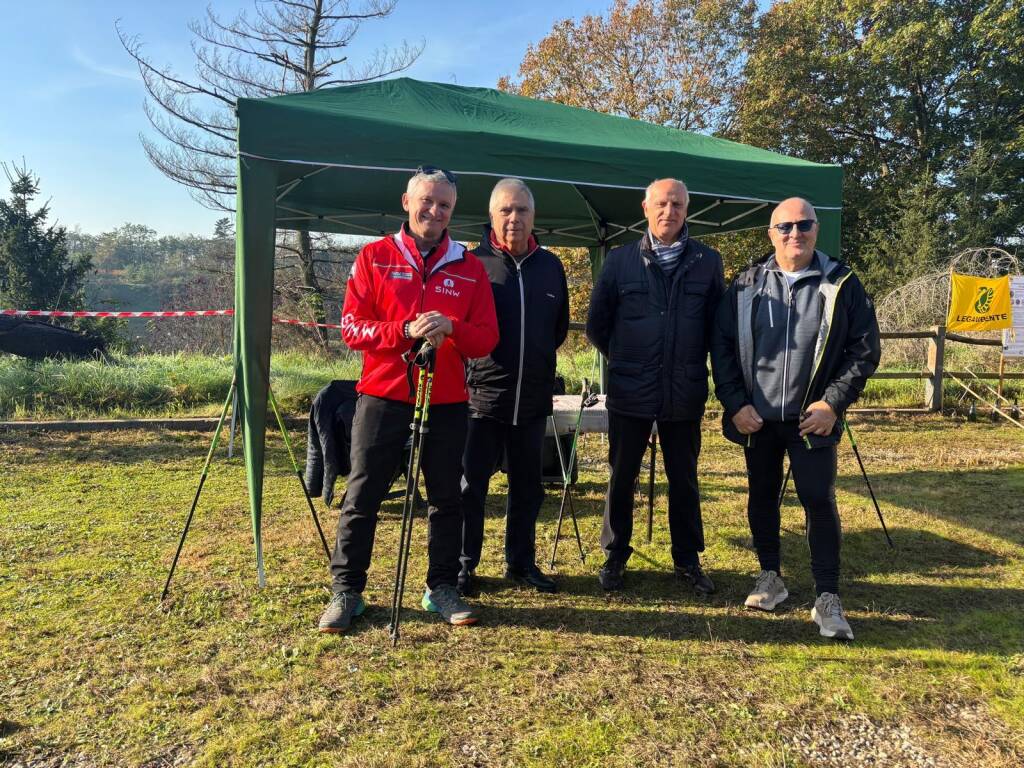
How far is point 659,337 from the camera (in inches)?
110

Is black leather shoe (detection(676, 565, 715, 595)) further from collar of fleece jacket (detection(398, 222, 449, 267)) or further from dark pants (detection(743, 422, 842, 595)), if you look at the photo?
collar of fleece jacket (detection(398, 222, 449, 267))

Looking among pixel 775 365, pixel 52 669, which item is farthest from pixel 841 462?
pixel 52 669

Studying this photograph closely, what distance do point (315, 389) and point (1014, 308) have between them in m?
8.04

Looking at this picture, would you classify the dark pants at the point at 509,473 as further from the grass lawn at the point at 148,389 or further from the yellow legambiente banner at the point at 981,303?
the yellow legambiente banner at the point at 981,303

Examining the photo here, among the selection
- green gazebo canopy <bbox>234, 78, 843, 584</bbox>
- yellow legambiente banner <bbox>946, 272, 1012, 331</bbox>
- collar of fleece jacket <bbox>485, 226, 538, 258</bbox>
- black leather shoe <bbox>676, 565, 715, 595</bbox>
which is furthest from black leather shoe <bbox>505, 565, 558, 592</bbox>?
yellow legambiente banner <bbox>946, 272, 1012, 331</bbox>

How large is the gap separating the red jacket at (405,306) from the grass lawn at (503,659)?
39.7 inches

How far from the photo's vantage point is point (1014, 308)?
7320 millimetres

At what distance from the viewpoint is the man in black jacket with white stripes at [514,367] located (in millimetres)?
2781

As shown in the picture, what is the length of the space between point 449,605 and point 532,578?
19.7 inches

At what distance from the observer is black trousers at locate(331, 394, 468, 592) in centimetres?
252

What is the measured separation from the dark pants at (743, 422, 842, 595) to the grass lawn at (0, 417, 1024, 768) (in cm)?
27

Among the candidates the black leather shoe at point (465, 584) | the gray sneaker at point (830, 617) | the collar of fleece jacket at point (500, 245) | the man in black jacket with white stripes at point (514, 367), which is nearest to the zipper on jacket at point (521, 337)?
the man in black jacket with white stripes at point (514, 367)

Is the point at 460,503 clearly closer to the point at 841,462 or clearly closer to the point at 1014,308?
the point at 841,462

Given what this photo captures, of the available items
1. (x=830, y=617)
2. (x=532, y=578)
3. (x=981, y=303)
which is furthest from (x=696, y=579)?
(x=981, y=303)
